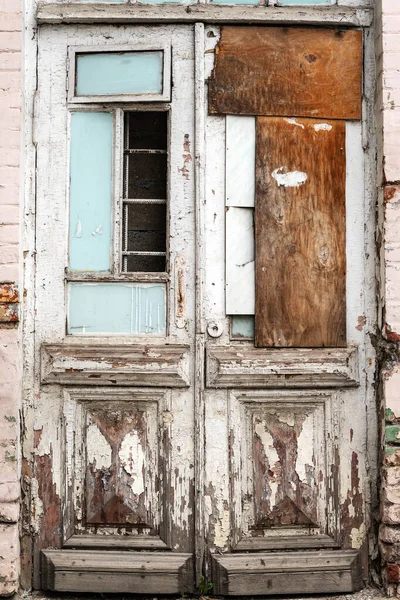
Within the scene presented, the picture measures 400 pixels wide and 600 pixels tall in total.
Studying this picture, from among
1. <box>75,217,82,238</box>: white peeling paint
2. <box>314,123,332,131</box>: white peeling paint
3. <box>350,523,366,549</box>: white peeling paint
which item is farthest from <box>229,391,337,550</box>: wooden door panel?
<box>314,123,332,131</box>: white peeling paint

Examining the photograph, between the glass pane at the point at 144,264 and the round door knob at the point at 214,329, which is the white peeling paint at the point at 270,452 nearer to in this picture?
the round door knob at the point at 214,329

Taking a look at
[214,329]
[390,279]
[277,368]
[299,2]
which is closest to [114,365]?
[214,329]

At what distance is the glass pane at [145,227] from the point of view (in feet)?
11.2

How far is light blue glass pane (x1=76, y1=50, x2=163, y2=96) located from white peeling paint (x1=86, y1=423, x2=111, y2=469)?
66.2 inches

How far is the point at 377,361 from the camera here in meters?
3.31

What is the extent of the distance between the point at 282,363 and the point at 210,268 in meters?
0.59

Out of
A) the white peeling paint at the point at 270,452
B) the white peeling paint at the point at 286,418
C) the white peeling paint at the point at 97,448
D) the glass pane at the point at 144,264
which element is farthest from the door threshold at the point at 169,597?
the glass pane at the point at 144,264

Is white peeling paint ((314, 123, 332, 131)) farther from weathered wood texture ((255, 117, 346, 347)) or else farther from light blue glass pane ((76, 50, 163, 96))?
light blue glass pane ((76, 50, 163, 96))

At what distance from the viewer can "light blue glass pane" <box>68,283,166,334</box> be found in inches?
131

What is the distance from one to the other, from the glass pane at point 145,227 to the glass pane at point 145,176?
0.06 m

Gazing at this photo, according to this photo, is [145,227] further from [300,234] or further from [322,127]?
[322,127]

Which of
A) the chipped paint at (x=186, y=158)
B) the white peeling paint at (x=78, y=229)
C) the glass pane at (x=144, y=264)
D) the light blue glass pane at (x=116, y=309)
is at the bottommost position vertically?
the light blue glass pane at (x=116, y=309)

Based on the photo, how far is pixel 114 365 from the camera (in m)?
3.26

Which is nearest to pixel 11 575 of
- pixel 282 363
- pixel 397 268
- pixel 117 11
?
pixel 282 363
